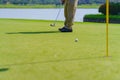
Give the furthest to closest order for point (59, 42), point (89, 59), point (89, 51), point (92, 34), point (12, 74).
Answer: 1. point (92, 34)
2. point (59, 42)
3. point (89, 51)
4. point (89, 59)
5. point (12, 74)

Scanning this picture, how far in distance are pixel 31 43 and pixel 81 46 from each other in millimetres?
997

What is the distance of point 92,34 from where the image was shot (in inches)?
399

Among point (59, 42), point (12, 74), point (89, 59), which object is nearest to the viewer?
point (12, 74)

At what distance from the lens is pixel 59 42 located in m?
8.40

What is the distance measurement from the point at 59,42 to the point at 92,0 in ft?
38.3

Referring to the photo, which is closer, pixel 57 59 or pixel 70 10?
pixel 57 59

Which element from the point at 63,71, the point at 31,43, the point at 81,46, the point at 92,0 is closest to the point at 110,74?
the point at 63,71

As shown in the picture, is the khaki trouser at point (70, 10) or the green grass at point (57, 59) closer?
the green grass at point (57, 59)

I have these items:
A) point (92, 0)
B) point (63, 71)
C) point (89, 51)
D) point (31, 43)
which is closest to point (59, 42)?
point (31, 43)

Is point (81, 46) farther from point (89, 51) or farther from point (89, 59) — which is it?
point (89, 59)

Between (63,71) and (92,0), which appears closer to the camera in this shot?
(63,71)

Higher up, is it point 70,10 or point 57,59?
point 70,10

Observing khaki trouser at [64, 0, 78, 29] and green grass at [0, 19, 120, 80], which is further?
khaki trouser at [64, 0, 78, 29]

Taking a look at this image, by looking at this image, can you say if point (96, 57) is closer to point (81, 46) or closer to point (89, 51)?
point (89, 51)
